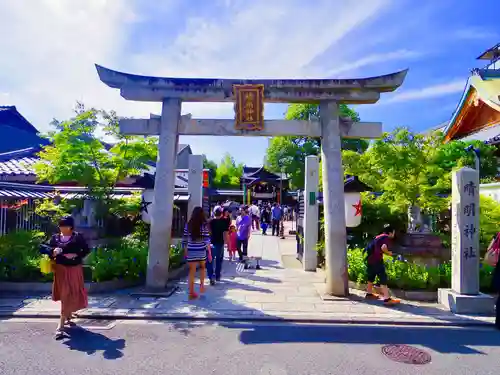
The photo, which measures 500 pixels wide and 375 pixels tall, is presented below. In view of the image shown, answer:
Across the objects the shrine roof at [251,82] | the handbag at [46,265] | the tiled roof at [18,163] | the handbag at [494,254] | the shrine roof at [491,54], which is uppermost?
the shrine roof at [491,54]

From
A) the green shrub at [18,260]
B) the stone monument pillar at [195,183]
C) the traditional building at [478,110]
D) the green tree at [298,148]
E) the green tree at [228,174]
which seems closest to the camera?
the green shrub at [18,260]

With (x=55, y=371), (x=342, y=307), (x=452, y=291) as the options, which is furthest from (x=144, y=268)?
(x=452, y=291)

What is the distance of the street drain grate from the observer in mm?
5676

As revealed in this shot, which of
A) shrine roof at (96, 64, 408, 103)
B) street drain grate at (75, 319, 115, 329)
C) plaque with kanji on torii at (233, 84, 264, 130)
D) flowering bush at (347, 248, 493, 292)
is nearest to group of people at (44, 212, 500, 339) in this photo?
street drain grate at (75, 319, 115, 329)

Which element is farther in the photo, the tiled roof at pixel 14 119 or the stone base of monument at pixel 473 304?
the tiled roof at pixel 14 119

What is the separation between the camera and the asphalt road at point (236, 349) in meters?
4.31

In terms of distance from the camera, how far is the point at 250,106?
25.8ft

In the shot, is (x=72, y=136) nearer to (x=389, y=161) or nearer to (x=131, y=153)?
(x=131, y=153)

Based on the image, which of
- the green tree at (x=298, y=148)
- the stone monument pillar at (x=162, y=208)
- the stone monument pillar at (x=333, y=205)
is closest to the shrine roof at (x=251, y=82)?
the stone monument pillar at (x=333, y=205)

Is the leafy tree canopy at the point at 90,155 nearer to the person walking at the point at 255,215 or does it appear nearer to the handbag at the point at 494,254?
the handbag at the point at 494,254

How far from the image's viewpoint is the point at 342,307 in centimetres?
678

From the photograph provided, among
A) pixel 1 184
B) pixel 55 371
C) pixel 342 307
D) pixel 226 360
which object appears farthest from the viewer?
pixel 1 184

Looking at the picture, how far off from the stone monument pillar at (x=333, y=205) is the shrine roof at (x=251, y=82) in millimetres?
431

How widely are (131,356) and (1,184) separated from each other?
7.29m
